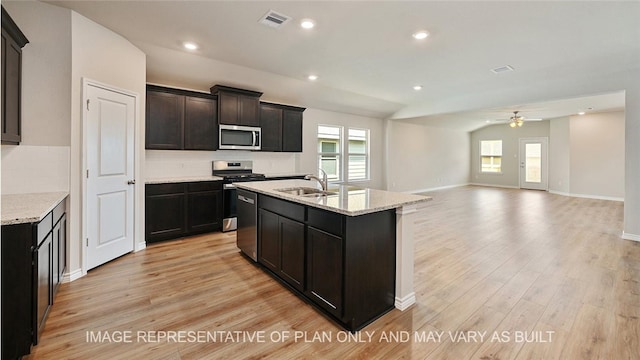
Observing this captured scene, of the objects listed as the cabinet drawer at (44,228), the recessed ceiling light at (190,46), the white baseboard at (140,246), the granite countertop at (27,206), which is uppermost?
the recessed ceiling light at (190,46)

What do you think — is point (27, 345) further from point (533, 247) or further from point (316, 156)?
point (316, 156)

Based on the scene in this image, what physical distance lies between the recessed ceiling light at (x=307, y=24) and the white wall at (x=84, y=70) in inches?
83.3

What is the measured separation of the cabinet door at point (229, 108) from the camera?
186 inches

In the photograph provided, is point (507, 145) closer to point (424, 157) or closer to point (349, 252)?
point (424, 157)

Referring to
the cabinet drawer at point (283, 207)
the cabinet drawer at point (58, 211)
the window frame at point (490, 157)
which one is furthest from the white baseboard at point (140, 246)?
the window frame at point (490, 157)

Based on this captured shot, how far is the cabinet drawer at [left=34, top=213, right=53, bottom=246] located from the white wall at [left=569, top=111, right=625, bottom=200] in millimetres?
11766

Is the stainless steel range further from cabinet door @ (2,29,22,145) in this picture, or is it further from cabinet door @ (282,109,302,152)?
cabinet door @ (2,29,22,145)

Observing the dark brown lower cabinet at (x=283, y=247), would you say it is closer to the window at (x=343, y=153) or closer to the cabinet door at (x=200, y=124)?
the cabinet door at (x=200, y=124)

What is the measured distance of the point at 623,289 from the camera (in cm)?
266

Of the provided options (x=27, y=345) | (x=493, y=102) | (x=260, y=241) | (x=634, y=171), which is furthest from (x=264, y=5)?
(x=634, y=171)

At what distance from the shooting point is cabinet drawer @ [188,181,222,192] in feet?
14.1

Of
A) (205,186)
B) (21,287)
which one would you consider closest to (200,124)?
(205,186)

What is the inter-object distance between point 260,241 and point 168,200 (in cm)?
187

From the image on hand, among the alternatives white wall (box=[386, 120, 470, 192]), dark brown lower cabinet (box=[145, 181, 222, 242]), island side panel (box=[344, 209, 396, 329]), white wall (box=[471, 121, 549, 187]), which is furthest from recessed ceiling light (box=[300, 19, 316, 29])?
white wall (box=[471, 121, 549, 187])
